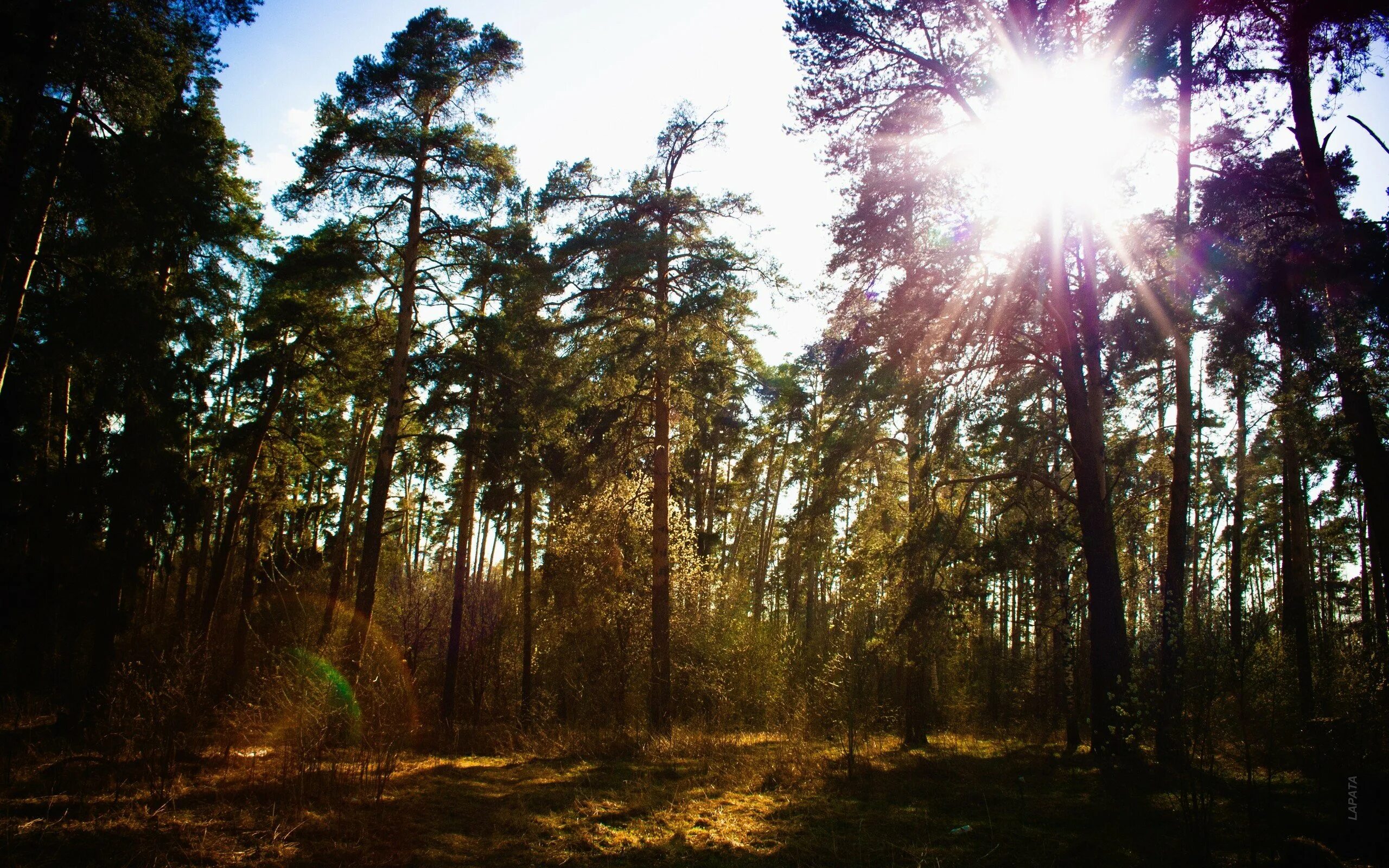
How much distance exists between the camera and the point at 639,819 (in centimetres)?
741

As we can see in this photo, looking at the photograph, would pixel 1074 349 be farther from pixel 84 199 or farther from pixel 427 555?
pixel 427 555

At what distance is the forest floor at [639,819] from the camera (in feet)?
19.1

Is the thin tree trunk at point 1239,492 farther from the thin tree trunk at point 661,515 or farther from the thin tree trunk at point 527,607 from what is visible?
the thin tree trunk at point 527,607

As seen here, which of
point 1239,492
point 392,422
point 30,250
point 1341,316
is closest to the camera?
point 30,250

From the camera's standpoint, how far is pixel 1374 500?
26.9 ft

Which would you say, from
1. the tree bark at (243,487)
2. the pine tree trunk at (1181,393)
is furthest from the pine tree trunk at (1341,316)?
the tree bark at (243,487)

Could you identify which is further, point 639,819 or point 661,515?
point 661,515

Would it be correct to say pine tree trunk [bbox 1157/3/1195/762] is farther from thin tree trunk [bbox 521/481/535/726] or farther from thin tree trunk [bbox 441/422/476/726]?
thin tree trunk [bbox 521/481/535/726]

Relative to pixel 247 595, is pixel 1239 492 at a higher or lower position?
higher

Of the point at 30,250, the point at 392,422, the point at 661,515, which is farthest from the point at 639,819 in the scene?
the point at 30,250

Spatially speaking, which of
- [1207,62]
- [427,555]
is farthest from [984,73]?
[427,555]

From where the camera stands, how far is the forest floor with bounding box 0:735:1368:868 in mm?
5820

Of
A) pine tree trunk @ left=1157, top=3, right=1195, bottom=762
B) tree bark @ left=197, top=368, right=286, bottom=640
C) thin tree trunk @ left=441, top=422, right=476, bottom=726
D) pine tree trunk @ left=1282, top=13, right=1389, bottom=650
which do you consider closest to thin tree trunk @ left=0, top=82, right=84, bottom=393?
tree bark @ left=197, top=368, right=286, bottom=640

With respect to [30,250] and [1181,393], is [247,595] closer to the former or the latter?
[30,250]
